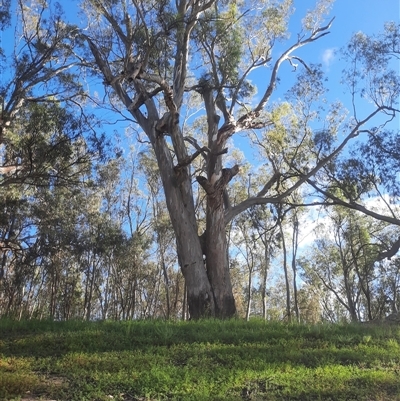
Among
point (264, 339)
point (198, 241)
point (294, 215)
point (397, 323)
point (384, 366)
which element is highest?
point (294, 215)

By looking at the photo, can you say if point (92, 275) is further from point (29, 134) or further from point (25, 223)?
point (29, 134)

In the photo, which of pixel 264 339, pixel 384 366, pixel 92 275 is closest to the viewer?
pixel 384 366

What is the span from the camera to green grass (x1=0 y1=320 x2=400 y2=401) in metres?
4.43

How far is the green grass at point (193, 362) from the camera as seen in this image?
4.43 m

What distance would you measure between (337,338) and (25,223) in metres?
14.4

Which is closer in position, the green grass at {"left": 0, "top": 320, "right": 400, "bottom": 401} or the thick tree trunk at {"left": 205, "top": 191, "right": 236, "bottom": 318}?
the green grass at {"left": 0, "top": 320, "right": 400, "bottom": 401}

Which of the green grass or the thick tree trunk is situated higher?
the thick tree trunk

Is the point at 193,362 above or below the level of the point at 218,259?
below

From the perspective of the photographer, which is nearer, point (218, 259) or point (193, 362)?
point (193, 362)

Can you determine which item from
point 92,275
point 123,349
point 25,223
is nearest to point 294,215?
point 92,275

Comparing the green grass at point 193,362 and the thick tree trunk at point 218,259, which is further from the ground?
the thick tree trunk at point 218,259

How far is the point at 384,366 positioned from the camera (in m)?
5.88

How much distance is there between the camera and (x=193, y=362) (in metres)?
5.39

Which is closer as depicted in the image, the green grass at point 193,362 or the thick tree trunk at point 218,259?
the green grass at point 193,362
